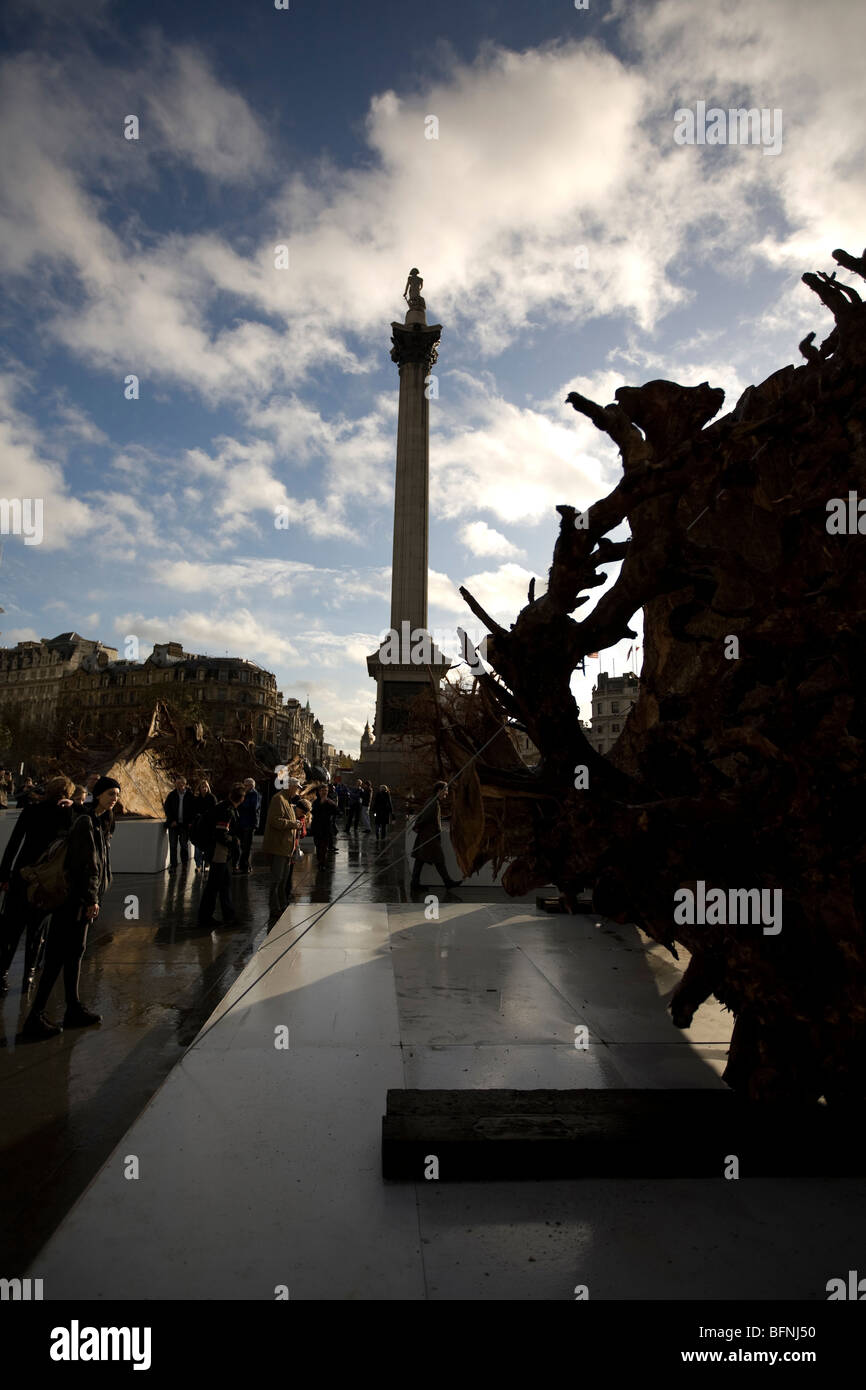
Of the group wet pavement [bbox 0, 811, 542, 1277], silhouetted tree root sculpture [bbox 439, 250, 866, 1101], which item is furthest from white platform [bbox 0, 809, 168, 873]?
silhouetted tree root sculpture [bbox 439, 250, 866, 1101]

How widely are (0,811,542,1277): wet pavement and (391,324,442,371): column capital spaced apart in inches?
1467

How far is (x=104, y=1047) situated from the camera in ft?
17.9

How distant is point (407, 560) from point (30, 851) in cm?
3216

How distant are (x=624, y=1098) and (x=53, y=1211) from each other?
2.96 metres

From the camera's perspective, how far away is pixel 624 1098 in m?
4.04

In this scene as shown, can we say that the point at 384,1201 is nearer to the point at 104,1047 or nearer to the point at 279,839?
the point at 104,1047

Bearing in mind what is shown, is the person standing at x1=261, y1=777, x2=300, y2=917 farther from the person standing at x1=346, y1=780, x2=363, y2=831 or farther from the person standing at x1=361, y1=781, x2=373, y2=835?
the person standing at x1=361, y1=781, x2=373, y2=835

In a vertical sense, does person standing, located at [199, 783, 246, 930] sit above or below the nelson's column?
below

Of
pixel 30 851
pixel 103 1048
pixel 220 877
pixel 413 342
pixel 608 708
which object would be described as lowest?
pixel 103 1048

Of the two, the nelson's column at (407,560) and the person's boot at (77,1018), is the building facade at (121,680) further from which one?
the person's boot at (77,1018)

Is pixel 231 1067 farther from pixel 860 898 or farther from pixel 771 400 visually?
pixel 771 400

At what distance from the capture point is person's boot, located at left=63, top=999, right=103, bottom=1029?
592cm

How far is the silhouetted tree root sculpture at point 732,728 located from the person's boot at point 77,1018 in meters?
3.85

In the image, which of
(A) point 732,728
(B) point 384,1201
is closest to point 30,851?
(B) point 384,1201
